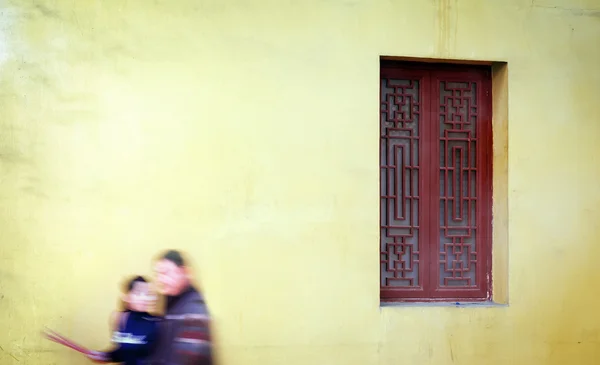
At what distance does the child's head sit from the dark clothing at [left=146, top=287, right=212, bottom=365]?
209mm

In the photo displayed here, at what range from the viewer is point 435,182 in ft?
17.7

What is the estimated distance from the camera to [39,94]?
472 cm

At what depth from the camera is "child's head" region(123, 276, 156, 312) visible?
429cm

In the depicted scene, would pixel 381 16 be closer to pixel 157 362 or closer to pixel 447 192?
pixel 447 192

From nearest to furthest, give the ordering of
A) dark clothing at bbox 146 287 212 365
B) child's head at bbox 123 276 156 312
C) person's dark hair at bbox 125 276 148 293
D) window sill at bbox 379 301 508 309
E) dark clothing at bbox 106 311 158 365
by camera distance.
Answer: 1. dark clothing at bbox 146 287 212 365
2. dark clothing at bbox 106 311 158 365
3. child's head at bbox 123 276 156 312
4. person's dark hair at bbox 125 276 148 293
5. window sill at bbox 379 301 508 309

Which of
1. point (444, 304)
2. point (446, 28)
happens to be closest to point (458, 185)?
point (444, 304)

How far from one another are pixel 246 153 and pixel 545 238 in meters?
2.61

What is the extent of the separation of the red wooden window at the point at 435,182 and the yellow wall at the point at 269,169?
0.25m

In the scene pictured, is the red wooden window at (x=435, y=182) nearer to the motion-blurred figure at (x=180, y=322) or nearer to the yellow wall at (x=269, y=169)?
the yellow wall at (x=269, y=169)

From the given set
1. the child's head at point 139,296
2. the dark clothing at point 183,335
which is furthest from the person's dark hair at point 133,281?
the dark clothing at point 183,335

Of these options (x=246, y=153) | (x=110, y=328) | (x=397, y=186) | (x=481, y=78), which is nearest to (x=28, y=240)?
(x=110, y=328)

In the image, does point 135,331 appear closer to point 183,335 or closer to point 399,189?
point 183,335

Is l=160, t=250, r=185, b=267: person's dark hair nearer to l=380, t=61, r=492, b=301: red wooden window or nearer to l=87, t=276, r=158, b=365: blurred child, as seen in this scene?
l=87, t=276, r=158, b=365: blurred child

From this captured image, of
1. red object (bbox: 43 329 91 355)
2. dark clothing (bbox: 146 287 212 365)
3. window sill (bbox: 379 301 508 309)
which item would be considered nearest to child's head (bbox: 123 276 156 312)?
dark clothing (bbox: 146 287 212 365)
